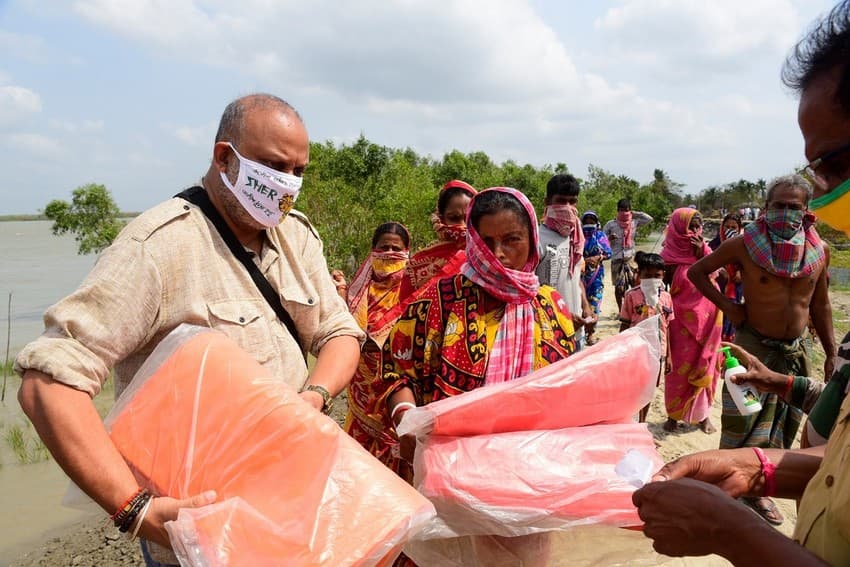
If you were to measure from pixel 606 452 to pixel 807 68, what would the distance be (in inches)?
46.2

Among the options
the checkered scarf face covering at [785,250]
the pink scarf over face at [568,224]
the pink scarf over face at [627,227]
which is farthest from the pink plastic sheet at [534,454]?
the pink scarf over face at [627,227]

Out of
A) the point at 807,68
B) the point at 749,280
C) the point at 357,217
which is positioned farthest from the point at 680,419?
the point at 357,217

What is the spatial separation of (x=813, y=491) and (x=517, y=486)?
731mm

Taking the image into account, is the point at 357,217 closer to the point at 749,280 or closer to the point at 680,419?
the point at 680,419

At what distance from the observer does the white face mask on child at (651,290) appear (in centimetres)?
493

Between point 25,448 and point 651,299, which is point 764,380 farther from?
point 25,448

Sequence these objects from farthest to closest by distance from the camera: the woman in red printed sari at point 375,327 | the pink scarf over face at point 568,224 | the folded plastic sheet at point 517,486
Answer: the pink scarf over face at point 568,224, the woman in red printed sari at point 375,327, the folded plastic sheet at point 517,486

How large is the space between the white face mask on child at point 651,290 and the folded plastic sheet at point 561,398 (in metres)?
3.13

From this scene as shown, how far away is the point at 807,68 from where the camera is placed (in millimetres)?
1194

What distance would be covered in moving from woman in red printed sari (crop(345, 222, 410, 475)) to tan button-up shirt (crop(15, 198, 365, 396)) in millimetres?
687

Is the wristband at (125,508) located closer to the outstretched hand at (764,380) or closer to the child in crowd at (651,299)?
the outstretched hand at (764,380)

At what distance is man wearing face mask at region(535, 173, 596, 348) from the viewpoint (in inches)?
175

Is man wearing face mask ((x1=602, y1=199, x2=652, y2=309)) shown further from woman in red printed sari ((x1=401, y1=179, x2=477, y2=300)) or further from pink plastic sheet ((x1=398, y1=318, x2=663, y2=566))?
pink plastic sheet ((x1=398, y1=318, x2=663, y2=566))

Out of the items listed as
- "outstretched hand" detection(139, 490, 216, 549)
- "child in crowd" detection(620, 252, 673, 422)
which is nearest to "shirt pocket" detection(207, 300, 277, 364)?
"outstretched hand" detection(139, 490, 216, 549)
